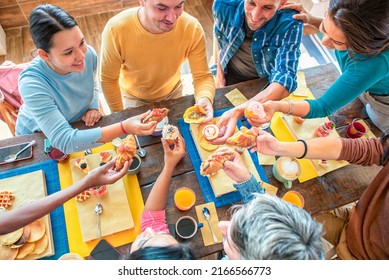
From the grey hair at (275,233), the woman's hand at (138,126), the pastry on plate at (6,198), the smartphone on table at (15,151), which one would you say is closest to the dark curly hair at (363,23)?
the grey hair at (275,233)

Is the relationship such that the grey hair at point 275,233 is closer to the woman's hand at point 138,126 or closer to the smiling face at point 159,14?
the woman's hand at point 138,126

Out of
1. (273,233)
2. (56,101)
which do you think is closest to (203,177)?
(273,233)

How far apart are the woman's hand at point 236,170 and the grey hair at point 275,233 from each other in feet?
1.97

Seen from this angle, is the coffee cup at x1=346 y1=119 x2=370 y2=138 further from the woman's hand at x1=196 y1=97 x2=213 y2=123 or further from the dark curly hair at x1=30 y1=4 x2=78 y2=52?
the dark curly hair at x1=30 y1=4 x2=78 y2=52

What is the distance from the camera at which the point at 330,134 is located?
2.18 meters

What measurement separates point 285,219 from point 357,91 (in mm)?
1335

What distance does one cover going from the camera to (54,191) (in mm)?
1908

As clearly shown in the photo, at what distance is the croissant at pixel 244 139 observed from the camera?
6.53 feet

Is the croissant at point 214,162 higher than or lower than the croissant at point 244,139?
lower
